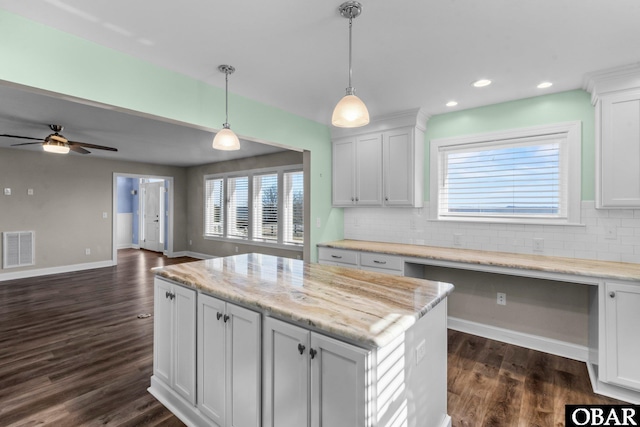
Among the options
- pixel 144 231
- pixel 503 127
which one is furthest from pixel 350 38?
pixel 144 231

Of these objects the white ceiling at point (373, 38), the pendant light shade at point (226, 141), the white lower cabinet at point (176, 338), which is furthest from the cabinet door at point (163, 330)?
the white ceiling at point (373, 38)

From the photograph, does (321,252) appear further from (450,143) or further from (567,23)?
(567,23)

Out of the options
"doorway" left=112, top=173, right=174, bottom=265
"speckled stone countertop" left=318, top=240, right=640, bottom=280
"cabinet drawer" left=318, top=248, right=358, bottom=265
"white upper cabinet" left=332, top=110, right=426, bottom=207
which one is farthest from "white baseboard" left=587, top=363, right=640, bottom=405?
"doorway" left=112, top=173, right=174, bottom=265

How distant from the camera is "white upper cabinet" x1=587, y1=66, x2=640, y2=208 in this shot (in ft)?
8.04

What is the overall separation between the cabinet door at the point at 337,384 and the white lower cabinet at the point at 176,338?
0.99 meters

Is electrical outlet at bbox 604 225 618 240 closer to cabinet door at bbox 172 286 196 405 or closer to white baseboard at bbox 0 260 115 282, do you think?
cabinet door at bbox 172 286 196 405

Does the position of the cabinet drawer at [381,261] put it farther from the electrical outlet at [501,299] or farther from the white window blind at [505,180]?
the electrical outlet at [501,299]

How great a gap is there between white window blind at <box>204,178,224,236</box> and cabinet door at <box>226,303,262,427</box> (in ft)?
19.5

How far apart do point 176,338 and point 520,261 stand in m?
2.93

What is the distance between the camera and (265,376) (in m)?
1.53

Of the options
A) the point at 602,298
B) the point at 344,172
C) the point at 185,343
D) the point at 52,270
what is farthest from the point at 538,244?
the point at 52,270

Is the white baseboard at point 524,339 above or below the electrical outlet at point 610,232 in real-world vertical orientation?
below

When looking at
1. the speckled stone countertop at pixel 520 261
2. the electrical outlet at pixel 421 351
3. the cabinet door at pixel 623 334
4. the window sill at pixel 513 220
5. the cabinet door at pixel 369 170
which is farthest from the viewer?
the cabinet door at pixel 369 170

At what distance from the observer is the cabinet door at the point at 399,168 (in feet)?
11.9
